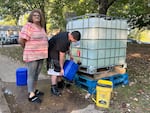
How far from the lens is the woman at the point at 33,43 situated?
Answer: 332 cm

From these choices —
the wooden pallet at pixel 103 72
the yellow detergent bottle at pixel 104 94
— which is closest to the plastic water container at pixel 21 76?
the wooden pallet at pixel 103 72

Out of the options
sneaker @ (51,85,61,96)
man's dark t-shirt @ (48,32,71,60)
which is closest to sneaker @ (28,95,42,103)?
sneaker @ (51,85,61,96)

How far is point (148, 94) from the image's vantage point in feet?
13.8

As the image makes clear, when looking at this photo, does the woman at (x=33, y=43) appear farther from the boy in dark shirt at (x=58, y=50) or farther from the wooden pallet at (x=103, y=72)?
the wooden pallet at (x=103, y=72)

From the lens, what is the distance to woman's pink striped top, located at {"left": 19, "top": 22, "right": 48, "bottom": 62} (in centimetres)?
330

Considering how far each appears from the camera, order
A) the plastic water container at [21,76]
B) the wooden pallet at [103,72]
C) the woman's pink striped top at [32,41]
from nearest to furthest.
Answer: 1. the woman's pink striped top at [32,41]
2. the wooden pallet at [103,72]
3. the plastic water container at [21,76]

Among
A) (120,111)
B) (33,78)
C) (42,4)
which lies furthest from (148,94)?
(42,4)

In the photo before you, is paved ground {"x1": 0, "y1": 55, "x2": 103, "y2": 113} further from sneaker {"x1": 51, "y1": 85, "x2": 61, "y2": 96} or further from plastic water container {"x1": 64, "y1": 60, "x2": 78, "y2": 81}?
plastic water container {"x1": 64, "y1": 60, "x2": 78, "y2": 81}

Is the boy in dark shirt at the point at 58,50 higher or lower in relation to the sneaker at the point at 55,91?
higher

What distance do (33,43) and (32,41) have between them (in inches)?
1.5

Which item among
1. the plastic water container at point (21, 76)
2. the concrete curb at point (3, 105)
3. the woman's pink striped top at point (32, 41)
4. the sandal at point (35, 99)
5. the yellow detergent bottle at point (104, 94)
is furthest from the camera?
the plastic water container at point (21, 76)

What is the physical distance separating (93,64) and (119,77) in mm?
931

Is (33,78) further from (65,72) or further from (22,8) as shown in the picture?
(22,8)

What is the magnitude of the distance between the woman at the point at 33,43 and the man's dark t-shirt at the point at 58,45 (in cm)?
22
